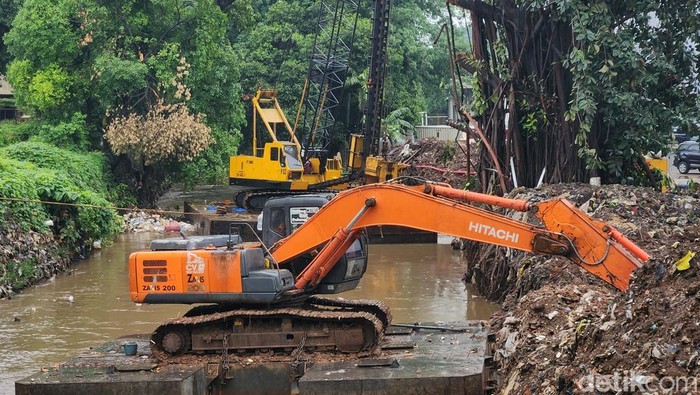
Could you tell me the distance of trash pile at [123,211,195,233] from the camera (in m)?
32.1

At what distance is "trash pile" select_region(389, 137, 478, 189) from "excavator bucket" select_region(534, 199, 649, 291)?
18763mm

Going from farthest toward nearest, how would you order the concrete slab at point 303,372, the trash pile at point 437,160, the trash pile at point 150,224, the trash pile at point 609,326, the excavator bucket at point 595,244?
the trash pile at point 437,160 → the trash pile at point 150,224 → the concrete slab at point 303,372 → the excavator bucket at point 595,244 → the trash pile at point 609,326

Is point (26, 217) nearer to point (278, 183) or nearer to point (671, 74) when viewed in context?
point (278, 183)

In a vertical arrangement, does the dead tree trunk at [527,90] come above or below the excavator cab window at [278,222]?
above

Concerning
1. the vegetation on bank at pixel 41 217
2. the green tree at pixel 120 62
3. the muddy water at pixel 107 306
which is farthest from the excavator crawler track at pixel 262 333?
the green tree at pixel 120 62

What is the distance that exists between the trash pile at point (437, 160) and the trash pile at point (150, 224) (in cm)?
747

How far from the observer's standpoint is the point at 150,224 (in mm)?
33031

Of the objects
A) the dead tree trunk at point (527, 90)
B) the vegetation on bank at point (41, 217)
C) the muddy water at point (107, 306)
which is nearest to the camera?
the muddy water at point (107, 306)

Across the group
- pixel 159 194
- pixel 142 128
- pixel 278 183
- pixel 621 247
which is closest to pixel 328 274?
pixel 621 247

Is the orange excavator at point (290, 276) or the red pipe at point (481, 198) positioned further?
the orange excavator at point (290, 276)

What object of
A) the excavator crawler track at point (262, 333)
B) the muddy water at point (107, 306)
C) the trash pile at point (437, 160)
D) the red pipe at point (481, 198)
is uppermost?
the trash pile at point (437, 160)

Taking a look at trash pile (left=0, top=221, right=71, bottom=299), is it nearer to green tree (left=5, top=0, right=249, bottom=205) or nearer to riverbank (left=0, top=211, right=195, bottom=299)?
riverbank (left=0, top=211, right=195, bottom=299)

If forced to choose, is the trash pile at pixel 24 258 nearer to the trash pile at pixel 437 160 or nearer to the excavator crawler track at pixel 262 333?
the excavator crawler track at pixel 262 333

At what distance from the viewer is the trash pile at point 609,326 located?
8.30 meters
